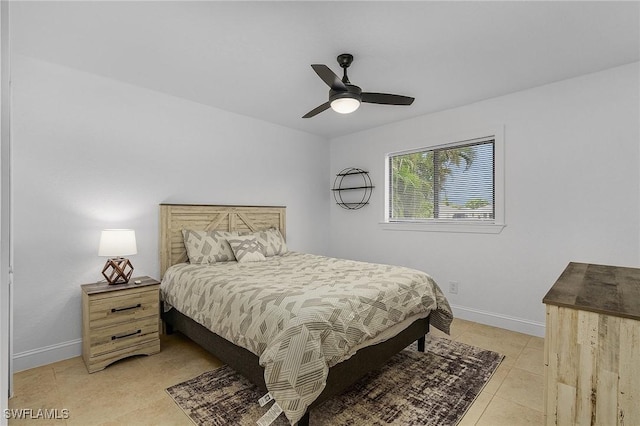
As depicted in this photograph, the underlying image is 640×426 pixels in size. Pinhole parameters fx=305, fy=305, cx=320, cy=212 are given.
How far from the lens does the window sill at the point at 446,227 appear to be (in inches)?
133

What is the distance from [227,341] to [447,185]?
3108mm

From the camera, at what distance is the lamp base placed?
104 inches

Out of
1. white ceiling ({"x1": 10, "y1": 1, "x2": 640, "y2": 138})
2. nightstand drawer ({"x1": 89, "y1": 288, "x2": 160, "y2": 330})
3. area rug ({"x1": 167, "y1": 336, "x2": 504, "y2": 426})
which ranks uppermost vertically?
white ceiling ({"x1": 10, "y1": 1, "x2": 640, "y2": 138})

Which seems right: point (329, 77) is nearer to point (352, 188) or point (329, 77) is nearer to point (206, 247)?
point (206, 247)

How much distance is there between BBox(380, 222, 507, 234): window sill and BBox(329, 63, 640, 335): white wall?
65 mm

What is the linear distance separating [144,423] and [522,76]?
3.96 metres

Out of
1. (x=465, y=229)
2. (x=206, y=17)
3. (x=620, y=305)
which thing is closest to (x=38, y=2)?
(x=206, y=17)

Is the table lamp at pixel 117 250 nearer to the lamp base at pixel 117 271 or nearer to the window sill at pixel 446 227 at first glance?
the lamp base at pixel 117 271

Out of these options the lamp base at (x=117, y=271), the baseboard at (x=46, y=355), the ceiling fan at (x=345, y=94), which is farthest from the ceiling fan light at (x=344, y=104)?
the baseboard at (x=46, y=355)

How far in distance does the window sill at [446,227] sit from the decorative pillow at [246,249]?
1.87m

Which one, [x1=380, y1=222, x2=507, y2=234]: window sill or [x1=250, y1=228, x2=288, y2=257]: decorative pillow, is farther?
[x1=250, y1=228, x2=288, y2=257]: decorative pillow

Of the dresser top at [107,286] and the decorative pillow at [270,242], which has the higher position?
the decorative pillow at [270,242]

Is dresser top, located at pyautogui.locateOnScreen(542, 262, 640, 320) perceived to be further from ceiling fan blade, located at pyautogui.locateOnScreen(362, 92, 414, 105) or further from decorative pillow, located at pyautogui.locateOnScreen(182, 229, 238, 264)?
decorative pillow, located at pyautogui.locateOnScreen(182, 229, 238, 264)

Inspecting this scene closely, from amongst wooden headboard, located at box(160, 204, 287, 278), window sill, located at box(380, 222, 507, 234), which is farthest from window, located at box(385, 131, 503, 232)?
wooden headboard, located at box(160, 204, 287, 278)
